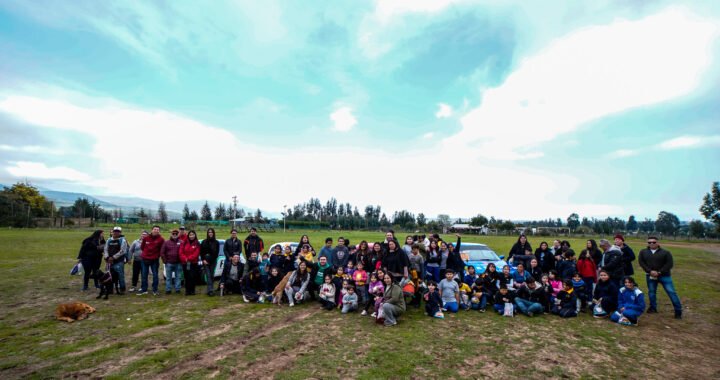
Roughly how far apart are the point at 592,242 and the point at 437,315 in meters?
4.91

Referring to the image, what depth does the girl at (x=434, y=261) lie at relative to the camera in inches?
390

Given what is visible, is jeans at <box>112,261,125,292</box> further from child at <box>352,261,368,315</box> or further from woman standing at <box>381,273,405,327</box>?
woman standing at <box>381,273,405,327</box>

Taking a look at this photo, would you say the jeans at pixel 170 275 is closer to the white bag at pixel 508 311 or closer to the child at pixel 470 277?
the child at pixel 470 277

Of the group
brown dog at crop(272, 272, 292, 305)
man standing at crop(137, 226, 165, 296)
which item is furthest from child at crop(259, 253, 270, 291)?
man standing at crop(137, 226, 165, 296)

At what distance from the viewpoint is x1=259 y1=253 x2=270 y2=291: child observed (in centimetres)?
939

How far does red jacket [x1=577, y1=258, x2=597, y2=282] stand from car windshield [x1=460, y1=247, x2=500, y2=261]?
2.58 meters

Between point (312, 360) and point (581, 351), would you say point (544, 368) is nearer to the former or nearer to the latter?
point (581, 351)

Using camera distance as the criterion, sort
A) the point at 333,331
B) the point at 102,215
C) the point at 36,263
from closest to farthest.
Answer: the point at 333,331 < the point at 36,263 < the point at 102,215

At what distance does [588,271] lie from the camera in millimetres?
8984

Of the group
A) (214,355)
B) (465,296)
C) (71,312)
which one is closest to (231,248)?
(71,312)

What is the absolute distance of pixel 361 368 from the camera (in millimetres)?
4938

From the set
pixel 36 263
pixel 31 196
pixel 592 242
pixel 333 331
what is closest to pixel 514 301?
pixel 592 242

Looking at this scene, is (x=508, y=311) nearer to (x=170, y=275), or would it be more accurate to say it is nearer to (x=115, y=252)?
(x=170, y=275)

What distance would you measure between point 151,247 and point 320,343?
19.9ft
